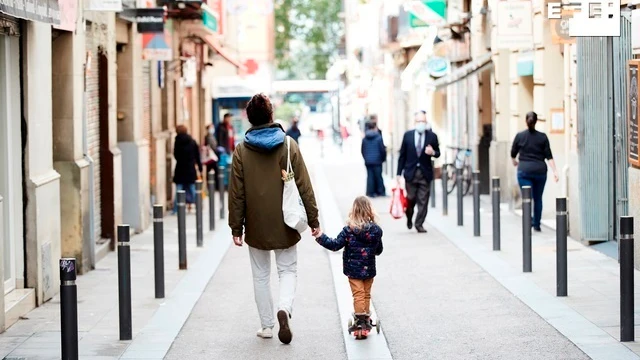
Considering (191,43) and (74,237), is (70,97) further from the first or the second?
(191,43)

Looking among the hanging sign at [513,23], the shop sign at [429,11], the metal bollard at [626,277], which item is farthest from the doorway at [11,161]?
the shop sign at [429,11]

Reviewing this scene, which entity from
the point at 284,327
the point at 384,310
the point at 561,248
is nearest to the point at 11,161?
the point at 284,327

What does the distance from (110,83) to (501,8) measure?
6.40m

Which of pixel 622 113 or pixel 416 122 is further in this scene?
pixel 416 122

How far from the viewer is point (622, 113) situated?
15.8m

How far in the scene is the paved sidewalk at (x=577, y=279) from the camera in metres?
10.2

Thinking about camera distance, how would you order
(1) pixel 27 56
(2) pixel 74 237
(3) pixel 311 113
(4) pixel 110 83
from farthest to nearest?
(3) pixel 311 113, (4) pixel 110 83, (2) pixel 74 237, (1) pixel 27 56

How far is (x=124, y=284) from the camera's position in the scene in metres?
10.4

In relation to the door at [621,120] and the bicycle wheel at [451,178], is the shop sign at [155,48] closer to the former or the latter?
the door at [621,120]

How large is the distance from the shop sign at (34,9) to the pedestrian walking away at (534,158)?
8.17 meters

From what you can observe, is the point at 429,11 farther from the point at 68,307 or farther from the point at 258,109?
Result: the point at 68,307

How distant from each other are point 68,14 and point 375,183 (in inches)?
566

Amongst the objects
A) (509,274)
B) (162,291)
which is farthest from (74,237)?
(509,274)

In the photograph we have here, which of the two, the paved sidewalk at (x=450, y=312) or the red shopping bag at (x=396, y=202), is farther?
the red shopping bag at (x=396, y=202)
